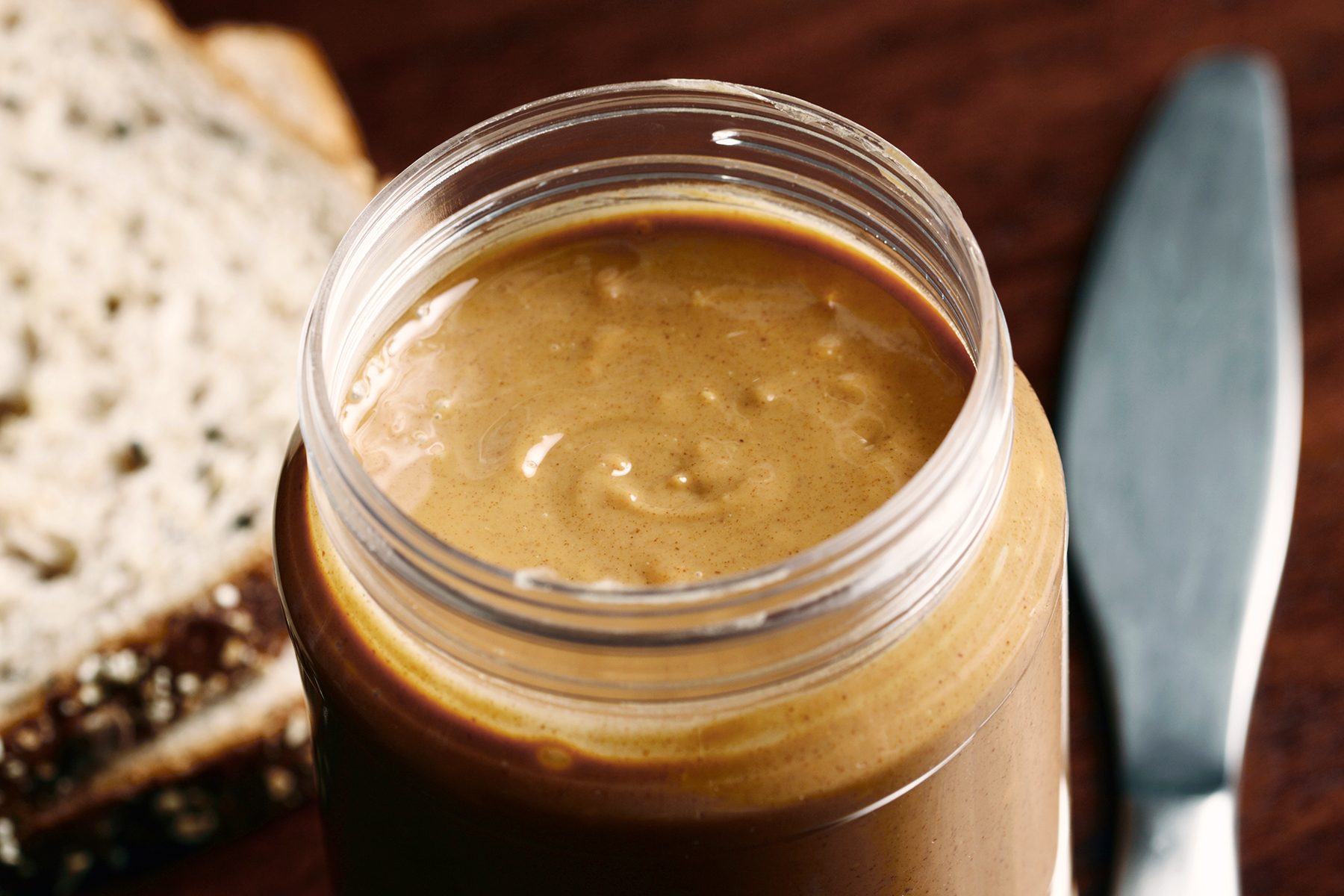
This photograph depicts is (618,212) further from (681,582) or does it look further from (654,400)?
(681,582)

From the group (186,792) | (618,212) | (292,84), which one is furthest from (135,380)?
(618,212)

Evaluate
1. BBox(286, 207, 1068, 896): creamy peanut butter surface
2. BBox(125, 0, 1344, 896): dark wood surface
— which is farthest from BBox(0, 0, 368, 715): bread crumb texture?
BBox(286, 207, 1068, 896): creamy peanut butter surface

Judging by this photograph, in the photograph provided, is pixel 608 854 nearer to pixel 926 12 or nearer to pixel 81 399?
pixel 81 399

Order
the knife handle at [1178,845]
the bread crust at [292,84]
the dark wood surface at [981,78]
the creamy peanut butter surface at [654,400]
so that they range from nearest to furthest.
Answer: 1. the creamy peanut butter surface at [654,400]
2. the knife handle at [1178,845]
3. the dark wood surface at [981,78]
4. the bread crust at [292,84]

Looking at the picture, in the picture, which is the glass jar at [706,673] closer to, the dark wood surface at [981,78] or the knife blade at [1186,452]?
the knife blade at [1186,452]

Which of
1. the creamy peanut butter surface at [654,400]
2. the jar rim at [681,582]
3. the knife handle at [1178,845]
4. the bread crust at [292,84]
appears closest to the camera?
the jar rim at [681,582]

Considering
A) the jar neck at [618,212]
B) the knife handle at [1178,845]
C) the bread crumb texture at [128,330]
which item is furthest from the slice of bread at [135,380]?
the knife handle at [1178,845]

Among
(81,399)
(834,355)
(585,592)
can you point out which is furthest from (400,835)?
(81,399)
